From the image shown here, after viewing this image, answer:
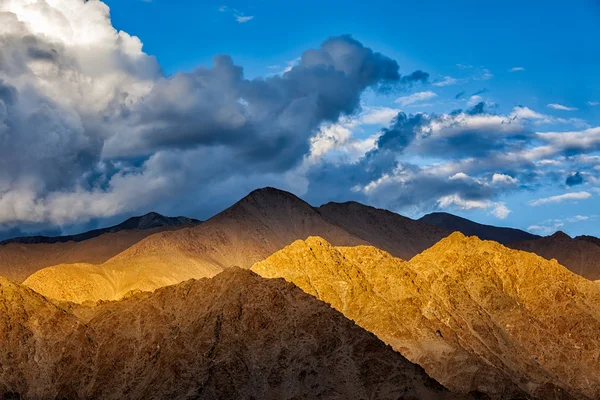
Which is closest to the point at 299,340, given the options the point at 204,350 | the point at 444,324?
the point at 204,350

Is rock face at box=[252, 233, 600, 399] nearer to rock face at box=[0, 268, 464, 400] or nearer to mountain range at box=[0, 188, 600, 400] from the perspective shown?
mountain range at box=[0, 188, 600, 400]

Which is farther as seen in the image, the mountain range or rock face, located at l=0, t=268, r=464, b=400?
the mountain range

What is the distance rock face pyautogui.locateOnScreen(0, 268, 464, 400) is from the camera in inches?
5276

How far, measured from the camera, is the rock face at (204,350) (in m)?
134

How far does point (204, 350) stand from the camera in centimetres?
14225

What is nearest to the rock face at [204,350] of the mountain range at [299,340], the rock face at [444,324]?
the mountain range at [299,340]

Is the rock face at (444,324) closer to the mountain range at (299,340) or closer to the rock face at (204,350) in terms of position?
the mountain range at (299,340)

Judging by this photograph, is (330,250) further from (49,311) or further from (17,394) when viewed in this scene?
(17,394)

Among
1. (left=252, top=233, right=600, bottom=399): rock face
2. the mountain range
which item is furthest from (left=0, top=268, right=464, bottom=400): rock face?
(left=252, top=233, right=600, bottom=399): rock face

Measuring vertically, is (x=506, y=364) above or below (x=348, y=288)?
below

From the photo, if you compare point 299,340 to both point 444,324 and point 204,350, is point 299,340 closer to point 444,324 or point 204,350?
point 204,350

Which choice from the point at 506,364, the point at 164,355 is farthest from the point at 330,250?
the point at 164,355

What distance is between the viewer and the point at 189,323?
15012cm

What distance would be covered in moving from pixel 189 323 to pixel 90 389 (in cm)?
1876
